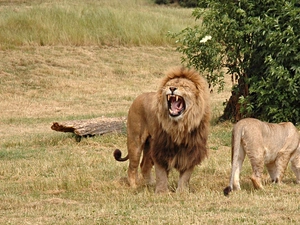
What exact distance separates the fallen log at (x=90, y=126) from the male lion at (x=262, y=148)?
15.9ft

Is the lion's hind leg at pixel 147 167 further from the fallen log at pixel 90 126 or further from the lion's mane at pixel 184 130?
the fallen log at pixel 90 126

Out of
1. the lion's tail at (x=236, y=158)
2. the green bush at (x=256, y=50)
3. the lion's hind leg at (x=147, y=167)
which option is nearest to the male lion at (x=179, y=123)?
the lion's tail at (x=236, y=158)

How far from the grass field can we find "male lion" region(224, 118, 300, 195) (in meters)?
0.21

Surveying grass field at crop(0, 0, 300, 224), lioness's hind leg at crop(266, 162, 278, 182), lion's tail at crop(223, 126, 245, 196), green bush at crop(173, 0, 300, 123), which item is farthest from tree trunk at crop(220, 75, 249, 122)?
lion's tail at crop(223, 126, 245, 196)

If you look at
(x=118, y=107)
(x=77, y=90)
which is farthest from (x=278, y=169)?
(x=77, y=90)

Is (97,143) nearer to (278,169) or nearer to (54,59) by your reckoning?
(278,169)

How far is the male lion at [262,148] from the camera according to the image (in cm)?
859

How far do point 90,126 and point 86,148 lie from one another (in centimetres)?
74

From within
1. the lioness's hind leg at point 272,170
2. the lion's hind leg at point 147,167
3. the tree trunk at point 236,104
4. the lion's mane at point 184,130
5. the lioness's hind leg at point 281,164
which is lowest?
the tree trunk at point 236,104

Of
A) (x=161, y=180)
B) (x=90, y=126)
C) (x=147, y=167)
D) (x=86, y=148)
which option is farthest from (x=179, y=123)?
(x=90, y=126)

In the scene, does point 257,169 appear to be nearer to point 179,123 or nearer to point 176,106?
point 179,123

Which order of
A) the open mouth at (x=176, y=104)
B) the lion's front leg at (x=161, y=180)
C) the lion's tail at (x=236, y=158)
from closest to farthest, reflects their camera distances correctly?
the open mouth at (x=176, y=104) → the lion's tail at (x=236, y=158) → the lion's front leg at (x=161, y=180)

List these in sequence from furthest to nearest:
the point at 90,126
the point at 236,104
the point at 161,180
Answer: the point at 236,104, the point at 90,126, the point at 161,180

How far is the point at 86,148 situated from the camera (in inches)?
502
